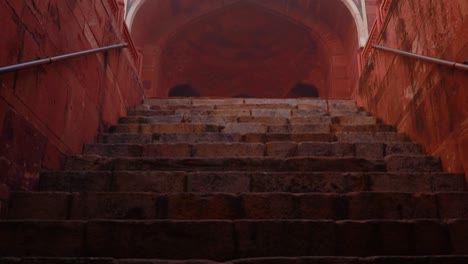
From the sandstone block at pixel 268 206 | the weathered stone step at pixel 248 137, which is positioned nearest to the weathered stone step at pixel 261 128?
the weathered stone step at pixel 248 137

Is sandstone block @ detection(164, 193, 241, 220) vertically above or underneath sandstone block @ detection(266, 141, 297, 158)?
underneath

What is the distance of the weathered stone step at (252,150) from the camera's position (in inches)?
177

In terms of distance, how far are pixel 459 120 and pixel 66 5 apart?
3.50 m

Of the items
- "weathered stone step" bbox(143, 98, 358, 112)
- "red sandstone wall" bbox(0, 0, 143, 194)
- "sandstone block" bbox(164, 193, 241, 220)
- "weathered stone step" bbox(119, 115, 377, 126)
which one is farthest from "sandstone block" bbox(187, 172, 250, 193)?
"weathered stone step" bbox(143, 98, 358, 112)

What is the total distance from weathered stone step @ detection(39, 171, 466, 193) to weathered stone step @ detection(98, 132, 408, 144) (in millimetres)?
1301

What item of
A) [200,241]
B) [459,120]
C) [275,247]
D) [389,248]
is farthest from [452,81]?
[200,241]

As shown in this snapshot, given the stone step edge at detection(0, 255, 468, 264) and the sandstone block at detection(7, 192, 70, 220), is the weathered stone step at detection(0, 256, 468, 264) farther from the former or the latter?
the sandstone block at detection(7, 192, 70, 220)

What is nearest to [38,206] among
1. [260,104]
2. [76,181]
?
[76,181]

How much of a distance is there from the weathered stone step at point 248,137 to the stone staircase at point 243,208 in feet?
0.78

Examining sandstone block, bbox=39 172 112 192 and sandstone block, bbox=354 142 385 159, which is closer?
sandstone block, bbox=39 172 112 192

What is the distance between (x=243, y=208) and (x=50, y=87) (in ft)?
6.51

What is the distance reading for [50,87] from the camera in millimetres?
4086

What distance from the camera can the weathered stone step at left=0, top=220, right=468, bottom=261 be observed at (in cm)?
273

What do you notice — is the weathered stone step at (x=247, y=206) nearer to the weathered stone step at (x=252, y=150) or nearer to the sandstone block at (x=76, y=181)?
the sandstone block at (x=76, y=181)
